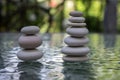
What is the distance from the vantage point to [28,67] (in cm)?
107

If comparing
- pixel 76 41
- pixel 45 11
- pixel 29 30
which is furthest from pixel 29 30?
pixel 45 11

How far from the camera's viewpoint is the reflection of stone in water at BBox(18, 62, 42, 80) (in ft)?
2.97

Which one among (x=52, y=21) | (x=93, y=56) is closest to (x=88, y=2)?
(x=52, y=21)

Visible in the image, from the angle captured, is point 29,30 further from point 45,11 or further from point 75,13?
point 45,11

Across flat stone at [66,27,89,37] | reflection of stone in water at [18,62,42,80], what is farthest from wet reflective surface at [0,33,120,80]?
flat stone at [66,27,89,37]

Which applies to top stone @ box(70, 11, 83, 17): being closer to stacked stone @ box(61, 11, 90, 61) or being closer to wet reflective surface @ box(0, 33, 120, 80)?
stacked stone @ box(61, 11, 90, 61)

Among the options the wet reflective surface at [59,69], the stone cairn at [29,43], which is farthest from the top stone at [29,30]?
the wet reflective surface at [59,69]

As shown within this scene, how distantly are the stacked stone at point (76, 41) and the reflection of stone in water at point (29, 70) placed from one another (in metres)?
0.13

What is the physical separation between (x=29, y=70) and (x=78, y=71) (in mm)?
153

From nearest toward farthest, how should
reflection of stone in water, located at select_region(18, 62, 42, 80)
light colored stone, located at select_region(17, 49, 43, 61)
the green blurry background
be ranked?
reflection of stone in water, located at select_region(18, 62, 42, 80), light colored stone, located at select_region(17, 49, 43, 61), the green blurry background

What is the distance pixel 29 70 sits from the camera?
1.01 meters

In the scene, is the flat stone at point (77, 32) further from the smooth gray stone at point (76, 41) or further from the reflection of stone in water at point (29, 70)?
the reflection of stone in water at point (29, 70)

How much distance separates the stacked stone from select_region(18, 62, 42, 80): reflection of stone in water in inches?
5.0

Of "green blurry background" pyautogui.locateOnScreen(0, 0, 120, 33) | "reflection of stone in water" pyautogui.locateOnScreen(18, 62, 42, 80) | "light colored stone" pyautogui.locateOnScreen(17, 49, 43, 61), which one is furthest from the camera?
"green blurry background" pyautogui.locateOnScreen(0, 0, 120, 33)
